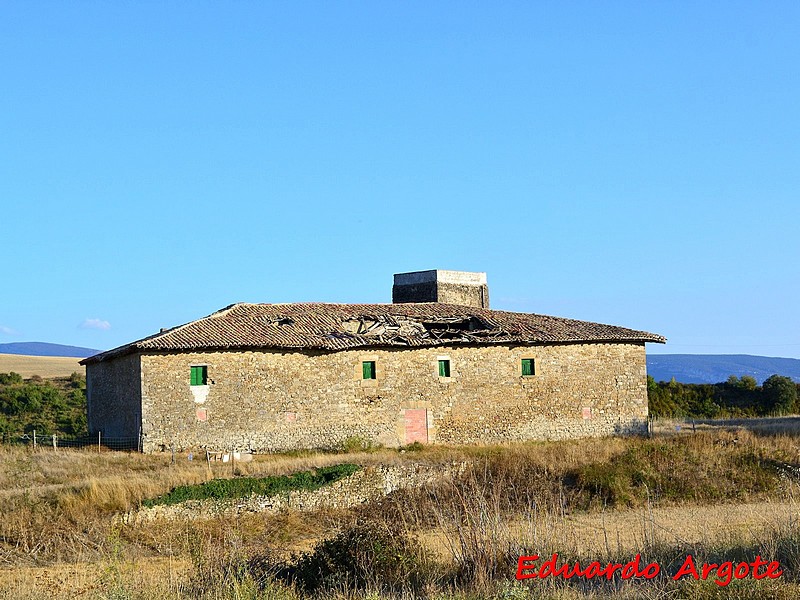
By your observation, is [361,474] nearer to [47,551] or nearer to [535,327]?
[47,551]

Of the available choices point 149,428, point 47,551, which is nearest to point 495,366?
point 149,428

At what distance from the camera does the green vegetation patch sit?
1864 cm

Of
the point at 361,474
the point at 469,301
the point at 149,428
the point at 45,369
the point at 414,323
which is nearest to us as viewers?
the point at 361,474

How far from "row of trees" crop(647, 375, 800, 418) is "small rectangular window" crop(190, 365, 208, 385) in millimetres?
23827

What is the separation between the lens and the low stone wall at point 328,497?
60.0 feet

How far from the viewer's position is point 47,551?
48.5ft

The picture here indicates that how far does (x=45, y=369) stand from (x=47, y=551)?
5900cm

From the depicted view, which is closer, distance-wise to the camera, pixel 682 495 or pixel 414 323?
pixel 682 495

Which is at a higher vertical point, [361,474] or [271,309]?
[271,309]

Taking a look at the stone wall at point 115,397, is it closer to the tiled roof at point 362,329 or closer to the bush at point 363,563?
the tiled roof at point 362,329

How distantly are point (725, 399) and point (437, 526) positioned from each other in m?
34.1

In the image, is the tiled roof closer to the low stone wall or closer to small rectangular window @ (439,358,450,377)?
small rectangular window @ (439,358,450,377)

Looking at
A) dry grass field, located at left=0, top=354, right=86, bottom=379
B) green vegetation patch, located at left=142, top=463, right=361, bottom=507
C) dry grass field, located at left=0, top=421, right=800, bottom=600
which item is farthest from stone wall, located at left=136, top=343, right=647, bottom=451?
dry grass field, located at left=0, top=354, right=86, bottom=379

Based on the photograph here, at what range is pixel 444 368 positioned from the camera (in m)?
27.6
